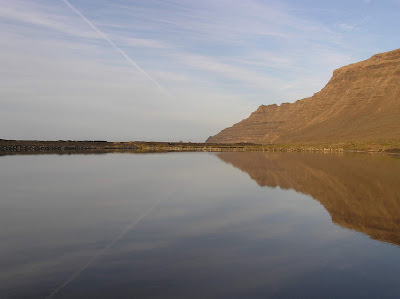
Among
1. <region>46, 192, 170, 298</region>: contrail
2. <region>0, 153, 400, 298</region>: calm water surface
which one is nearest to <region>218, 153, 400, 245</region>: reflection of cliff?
<region>0, 153, 400, 298</region>: calm water surface

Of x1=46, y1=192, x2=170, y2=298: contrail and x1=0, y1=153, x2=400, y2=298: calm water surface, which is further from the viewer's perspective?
x1=0, y1=153, x2=400, y2=298: calm water surface

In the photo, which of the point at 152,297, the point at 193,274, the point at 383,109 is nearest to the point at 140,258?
the point at 193,274

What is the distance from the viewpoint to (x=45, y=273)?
10.2 m

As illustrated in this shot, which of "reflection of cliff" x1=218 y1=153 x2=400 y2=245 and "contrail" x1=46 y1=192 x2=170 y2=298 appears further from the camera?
"reflection of cliff" x1=218 y1=153 x2=400 y2=245

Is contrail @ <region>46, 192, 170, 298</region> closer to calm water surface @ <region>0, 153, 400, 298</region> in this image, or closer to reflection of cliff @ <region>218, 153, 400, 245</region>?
calm water surface @ <region>0, 153, 400, 298</region>

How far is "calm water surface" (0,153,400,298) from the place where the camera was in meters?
9.44

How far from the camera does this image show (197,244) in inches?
526

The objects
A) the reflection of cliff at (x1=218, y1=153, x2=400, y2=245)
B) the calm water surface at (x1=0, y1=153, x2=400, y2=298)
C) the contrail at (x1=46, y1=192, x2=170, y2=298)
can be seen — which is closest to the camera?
the contrail at (x1=46, y1=192, x2=170, y2=298)

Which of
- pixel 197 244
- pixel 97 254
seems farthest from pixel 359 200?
pixel 97 254

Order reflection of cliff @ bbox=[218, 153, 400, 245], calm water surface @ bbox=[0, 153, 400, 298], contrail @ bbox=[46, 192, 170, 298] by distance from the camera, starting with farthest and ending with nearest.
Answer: reflection of cliff @ bbox=[218, 153, 400, 245] < calm water surface @ bbox=[0, 153, 400, 298] < contrail @ bbox=[46, 192, 170, 298]

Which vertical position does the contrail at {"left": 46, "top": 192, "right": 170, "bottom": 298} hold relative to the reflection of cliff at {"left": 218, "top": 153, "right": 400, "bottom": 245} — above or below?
above

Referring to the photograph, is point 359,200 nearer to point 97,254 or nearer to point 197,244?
point 197,244

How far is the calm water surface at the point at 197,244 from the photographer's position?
9.44m

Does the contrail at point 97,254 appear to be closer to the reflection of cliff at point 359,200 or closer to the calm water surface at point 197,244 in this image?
the calm water surface at point 197,244
